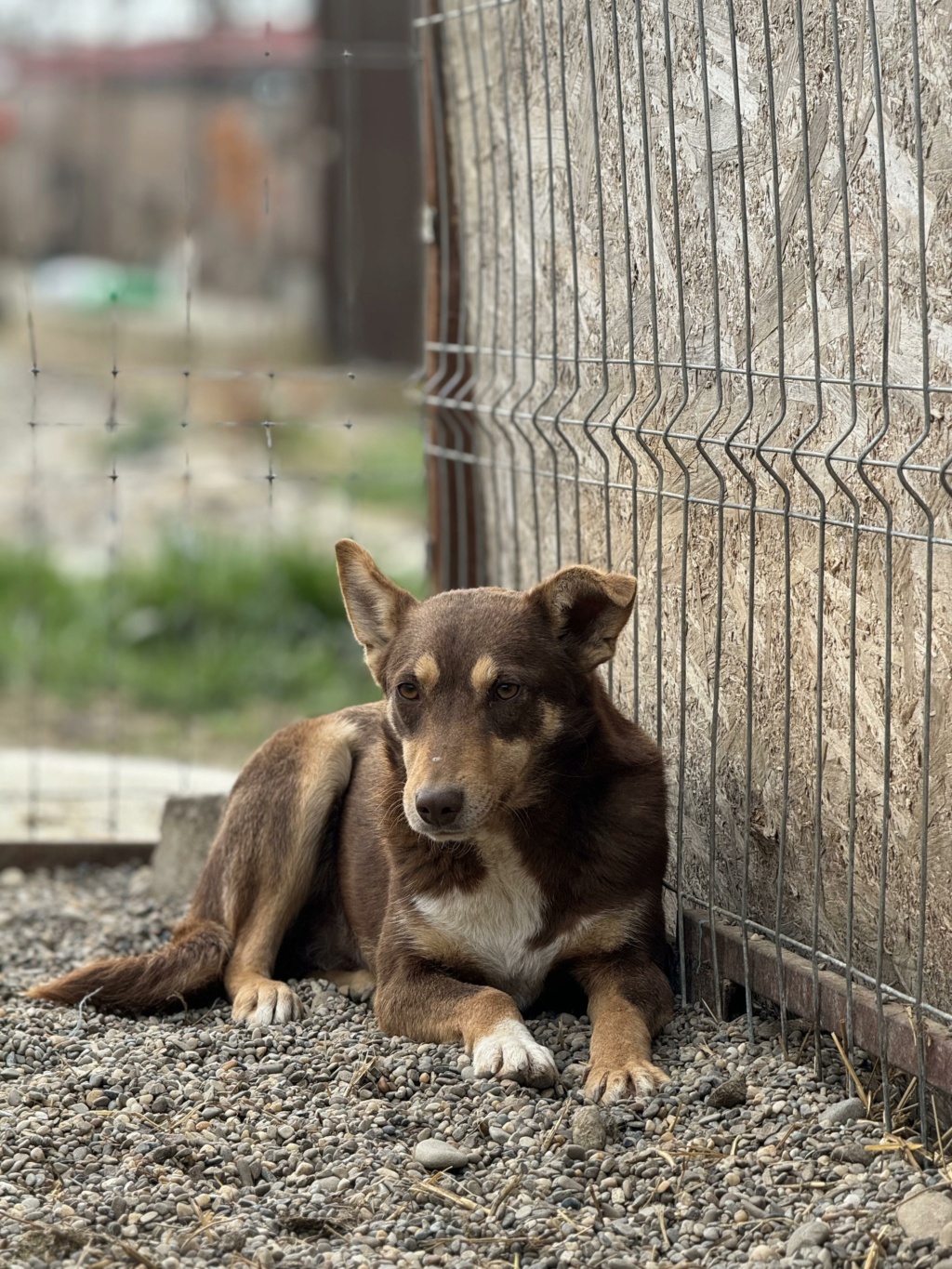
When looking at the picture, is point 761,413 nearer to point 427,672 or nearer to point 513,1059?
point 427,672

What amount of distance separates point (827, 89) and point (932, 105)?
0.46m

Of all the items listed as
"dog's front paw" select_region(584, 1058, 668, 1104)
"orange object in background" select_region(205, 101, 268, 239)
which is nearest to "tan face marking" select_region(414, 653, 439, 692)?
"dog's front paw" select_region(584, 1058, 668, 1104)

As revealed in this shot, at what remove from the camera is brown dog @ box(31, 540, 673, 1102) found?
4.15 meters

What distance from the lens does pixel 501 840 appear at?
4426 mm

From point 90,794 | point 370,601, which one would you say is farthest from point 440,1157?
point 90,794

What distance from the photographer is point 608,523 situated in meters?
4.91

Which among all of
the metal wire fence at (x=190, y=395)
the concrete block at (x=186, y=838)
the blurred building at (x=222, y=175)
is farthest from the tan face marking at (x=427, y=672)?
the blurred building at (x=222, y=175)

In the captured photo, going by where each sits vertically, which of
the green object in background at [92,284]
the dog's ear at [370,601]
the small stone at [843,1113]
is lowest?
the small stone at [843,1113]

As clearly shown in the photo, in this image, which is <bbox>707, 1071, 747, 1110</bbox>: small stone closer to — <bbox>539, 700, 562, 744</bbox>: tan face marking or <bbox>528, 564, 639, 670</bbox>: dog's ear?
<bbox>539, 700, 562, 744</bbox>: tan face marking

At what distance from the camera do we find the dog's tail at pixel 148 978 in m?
4.80

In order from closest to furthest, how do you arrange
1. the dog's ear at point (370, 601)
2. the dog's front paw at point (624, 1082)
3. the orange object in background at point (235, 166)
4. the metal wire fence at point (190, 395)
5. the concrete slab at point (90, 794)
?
the dog's front paw at point (624, 1082)
the dog's ear at point (370, 601)
the concrete slab at point (90, 794)
the metal wire fence at point (190, 395)
the orange object in background at point (235, 166)

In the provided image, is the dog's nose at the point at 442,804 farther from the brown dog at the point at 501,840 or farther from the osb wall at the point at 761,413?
the osb wall at the point at 761,413

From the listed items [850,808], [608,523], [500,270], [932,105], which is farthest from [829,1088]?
[500,270]

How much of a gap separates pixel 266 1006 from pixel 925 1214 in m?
2.04
